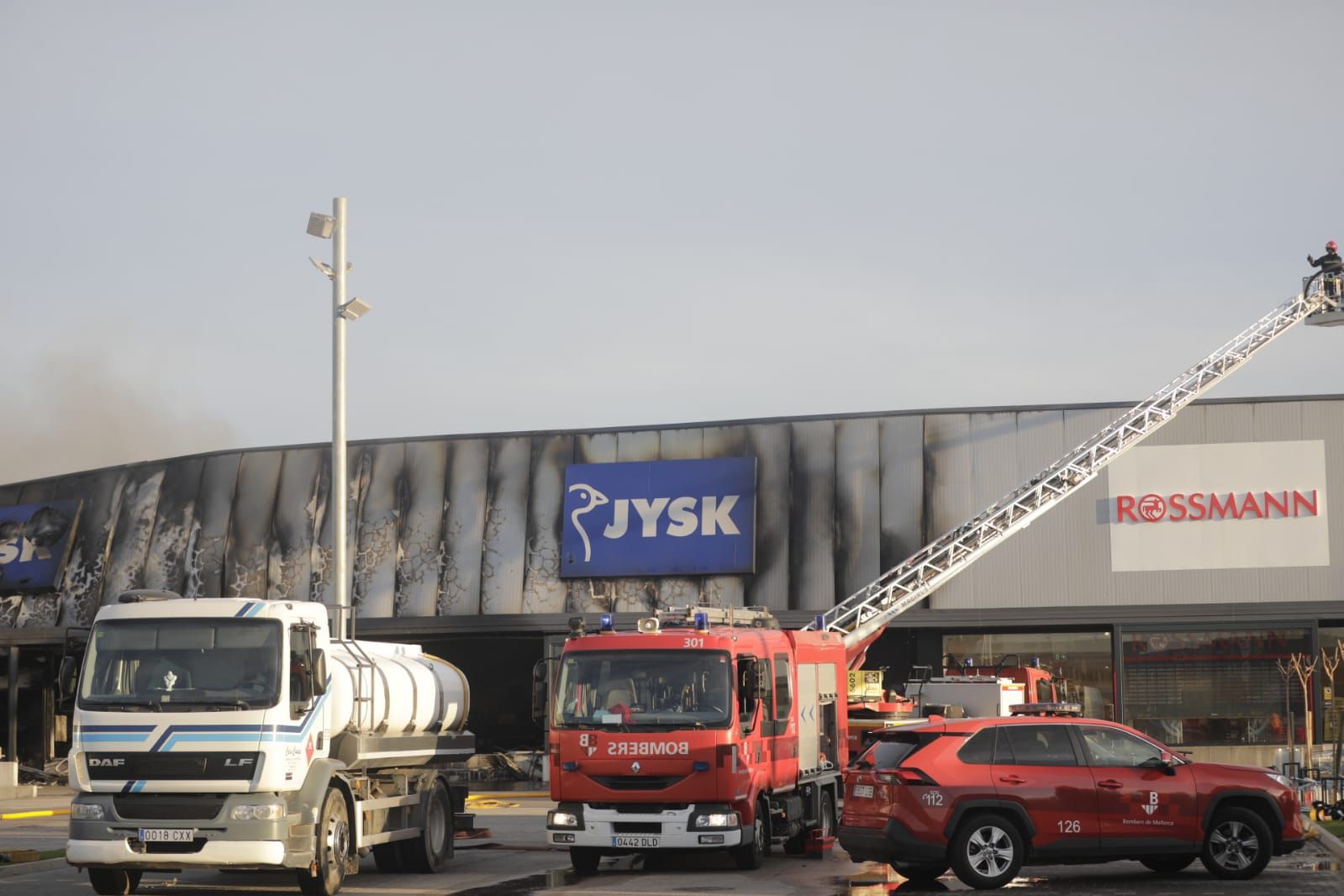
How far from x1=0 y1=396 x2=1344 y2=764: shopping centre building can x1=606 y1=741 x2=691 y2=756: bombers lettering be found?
20343 millimetres

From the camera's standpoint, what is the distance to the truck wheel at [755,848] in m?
18.9

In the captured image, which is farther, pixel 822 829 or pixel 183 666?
pixel 822 829

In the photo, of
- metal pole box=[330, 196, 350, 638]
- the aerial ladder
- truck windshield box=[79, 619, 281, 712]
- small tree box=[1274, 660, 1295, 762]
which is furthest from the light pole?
small tree box=[1274, 660, 1295, 762]

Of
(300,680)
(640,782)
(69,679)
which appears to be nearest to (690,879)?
(640,782)

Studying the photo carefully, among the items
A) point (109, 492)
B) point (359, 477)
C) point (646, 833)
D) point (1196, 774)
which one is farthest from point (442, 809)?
point (109, 492)

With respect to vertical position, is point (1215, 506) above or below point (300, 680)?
above

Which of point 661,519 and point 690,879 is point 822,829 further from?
point 661,519

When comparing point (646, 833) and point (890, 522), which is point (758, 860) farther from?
point (890, 522)

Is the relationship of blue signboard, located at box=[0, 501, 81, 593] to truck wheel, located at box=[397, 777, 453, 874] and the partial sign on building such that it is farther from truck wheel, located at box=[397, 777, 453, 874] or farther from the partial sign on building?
the partial sign on building

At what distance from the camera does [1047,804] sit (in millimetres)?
16812

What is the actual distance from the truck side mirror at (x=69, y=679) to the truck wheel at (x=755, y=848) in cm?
768

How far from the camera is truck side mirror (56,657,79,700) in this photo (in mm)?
16109

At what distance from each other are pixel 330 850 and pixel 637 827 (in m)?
3.58

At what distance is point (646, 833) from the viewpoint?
18.4 meters
